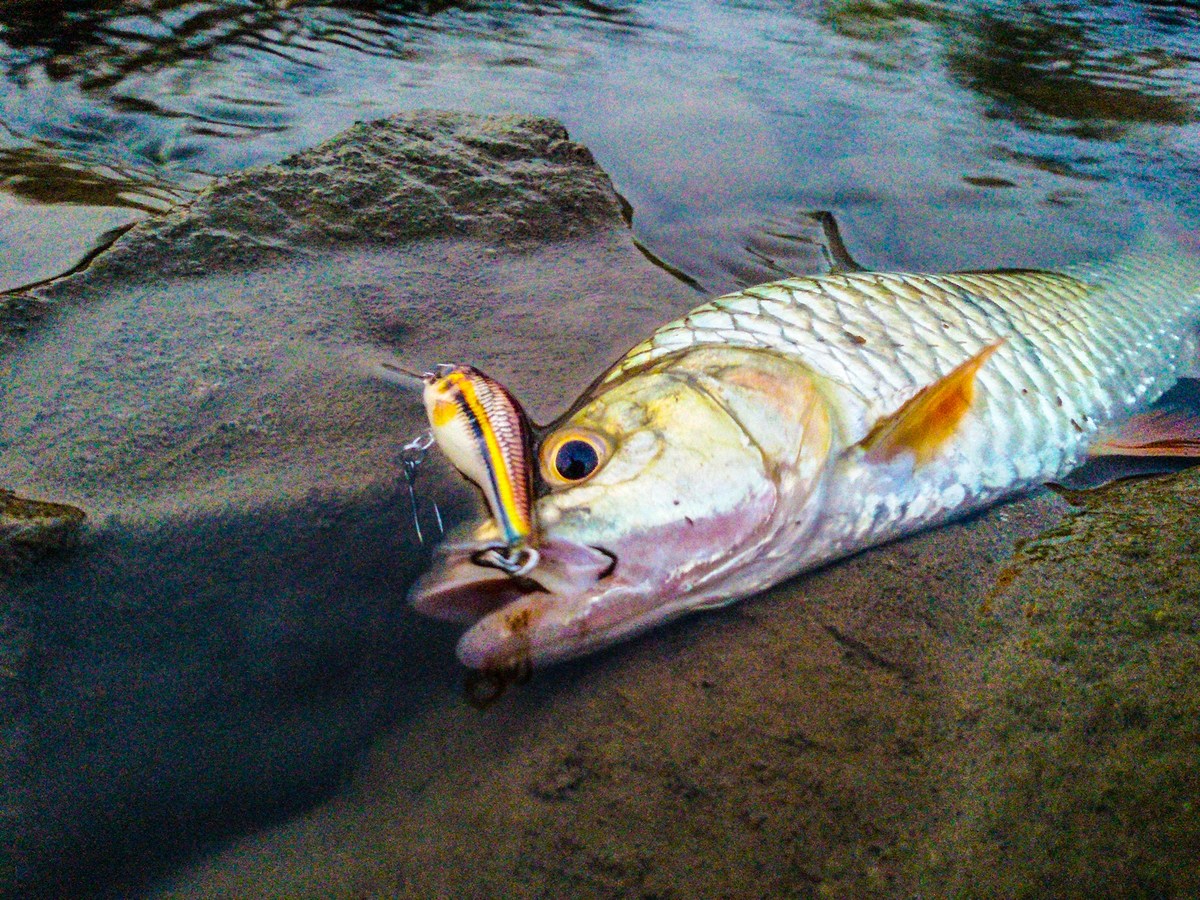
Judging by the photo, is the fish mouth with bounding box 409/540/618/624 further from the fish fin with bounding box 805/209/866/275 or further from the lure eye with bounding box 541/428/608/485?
the fish fin with bounding box 805/209/866/275

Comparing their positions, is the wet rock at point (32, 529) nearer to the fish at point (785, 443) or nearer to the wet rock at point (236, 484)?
the wet rock at point (236, 484)

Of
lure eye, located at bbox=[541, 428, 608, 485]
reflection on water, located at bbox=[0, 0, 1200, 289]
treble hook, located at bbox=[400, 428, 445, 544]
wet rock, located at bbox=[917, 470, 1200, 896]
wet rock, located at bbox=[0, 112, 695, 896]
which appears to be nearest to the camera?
wet rock, located at bbox=[917, 470, 1200, 896]

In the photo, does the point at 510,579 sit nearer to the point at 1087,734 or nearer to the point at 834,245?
the point at 1087,734

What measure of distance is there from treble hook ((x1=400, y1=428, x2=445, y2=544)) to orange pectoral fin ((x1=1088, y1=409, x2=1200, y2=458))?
7.53 feet

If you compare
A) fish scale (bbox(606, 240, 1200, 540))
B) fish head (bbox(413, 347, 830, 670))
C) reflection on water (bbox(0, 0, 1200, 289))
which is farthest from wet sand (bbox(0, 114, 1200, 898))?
reflection on water (bbox(0, 0, 1200, 289))

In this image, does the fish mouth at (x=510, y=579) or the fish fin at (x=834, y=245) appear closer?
the fish mouth at (x=510, y=579)

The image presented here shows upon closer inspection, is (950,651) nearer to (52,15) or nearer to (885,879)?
(885,879)

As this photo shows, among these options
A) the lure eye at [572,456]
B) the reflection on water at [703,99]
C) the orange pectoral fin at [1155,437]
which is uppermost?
the reflection on water at [703,99]

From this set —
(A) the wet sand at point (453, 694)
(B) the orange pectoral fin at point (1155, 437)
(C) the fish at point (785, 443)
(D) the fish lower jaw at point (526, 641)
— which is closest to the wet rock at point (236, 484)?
(A) the wet sand at point (453, 694)

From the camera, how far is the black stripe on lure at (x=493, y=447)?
172 centimetres

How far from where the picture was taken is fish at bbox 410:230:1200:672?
1.79 meters

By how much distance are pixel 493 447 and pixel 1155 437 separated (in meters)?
2.48

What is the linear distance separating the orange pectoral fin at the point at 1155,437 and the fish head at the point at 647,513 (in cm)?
133

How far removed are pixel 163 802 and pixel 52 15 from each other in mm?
8738
